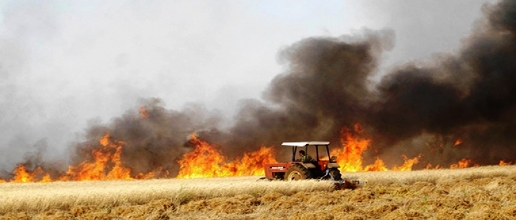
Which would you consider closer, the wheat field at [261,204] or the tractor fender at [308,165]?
the wheat field at [261,204]

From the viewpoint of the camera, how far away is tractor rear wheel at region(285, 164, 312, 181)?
2000 cm

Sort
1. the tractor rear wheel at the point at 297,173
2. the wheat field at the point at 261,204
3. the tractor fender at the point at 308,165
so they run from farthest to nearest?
the tractor fender at the point at 308,165 < the tractor rear wheel at the point at 297,173 < the wheat field at the point at 261,204

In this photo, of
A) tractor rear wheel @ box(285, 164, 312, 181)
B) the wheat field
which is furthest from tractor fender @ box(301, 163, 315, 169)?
the wheat field

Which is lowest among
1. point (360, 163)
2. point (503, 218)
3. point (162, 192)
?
point (503, 218)

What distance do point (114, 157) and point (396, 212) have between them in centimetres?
3374

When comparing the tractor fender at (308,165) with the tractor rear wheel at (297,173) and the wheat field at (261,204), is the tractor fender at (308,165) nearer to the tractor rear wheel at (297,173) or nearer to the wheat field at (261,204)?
the tractor rear wheel at (297,173)

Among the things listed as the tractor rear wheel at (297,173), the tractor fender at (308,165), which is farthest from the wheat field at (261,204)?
the tractor fender at (308,165)

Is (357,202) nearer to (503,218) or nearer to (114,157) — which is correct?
(503,218)

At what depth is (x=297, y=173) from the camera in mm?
20375

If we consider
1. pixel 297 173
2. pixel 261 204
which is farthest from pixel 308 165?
pixel 261 204

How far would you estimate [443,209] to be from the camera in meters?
12.3

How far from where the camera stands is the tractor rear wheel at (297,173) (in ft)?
65.6

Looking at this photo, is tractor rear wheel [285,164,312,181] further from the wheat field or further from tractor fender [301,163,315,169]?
the wheat field

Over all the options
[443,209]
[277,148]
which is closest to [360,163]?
[277,148]
